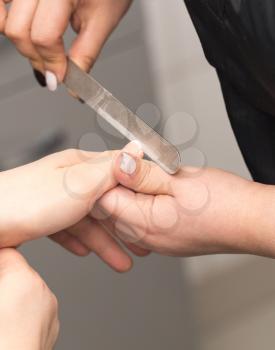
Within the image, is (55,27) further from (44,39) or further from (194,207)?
(194,207)

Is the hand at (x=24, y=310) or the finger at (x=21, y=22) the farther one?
the finger at (x=21, y=22)

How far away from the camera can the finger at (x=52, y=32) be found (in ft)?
2.05

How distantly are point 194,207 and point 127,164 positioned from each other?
0.08m

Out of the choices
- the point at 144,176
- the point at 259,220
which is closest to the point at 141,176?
the point at 144,176

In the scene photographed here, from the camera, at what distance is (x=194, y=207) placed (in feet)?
2.02

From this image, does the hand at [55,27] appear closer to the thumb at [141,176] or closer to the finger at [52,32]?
the finger at [52,32]

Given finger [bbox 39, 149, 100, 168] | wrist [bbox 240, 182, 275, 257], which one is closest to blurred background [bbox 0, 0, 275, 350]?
finger [bbox 39, 149, 100, 168]

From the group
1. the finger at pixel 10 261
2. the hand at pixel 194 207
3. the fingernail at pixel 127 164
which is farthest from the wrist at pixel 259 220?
the finger at pixel 10 261

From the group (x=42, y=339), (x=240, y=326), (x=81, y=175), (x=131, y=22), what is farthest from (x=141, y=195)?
(x=240, y=326)

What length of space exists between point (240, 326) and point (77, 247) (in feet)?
2.09

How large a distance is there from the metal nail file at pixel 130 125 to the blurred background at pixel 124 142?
1.9 inches

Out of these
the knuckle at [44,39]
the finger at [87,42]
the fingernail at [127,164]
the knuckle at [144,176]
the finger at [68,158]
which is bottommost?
the knuckle at [144,176]

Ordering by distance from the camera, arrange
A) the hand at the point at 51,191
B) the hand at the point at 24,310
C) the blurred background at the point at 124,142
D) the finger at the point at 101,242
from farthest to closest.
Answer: the blurred background at the point at 124,142 → the finger at the point at 101,242 → the hand at the point at 51,191 → the hand at the point at 24,310

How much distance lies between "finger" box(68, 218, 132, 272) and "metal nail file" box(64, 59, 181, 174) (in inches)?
4.9
